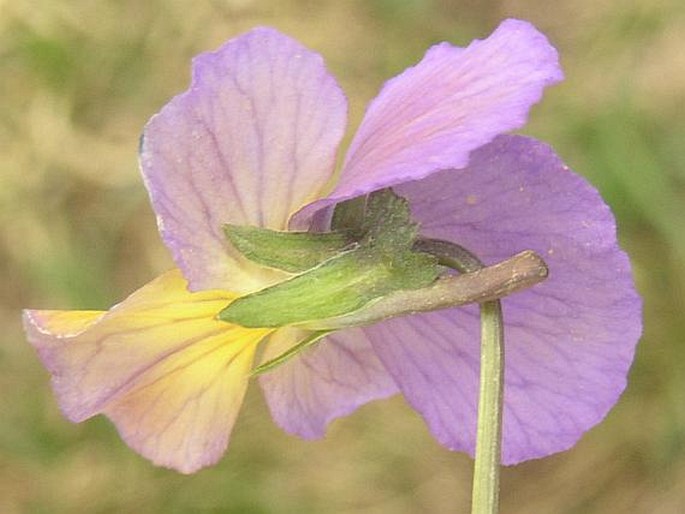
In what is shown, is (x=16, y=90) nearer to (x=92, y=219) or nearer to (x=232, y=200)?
(x=92, y=219)

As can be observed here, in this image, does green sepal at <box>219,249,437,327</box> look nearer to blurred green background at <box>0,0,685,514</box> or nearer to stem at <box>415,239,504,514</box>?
stem at <box>415,239,504,514</box>

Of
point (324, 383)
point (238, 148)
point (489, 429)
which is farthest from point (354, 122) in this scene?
point (489, 429)

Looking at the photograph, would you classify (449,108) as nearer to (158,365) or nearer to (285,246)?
(285,246)

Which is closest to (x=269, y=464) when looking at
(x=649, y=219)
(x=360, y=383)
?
(x=649, y=219)

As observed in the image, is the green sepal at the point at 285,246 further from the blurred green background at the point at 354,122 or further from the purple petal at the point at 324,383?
the blurred green background at the point at 354,122

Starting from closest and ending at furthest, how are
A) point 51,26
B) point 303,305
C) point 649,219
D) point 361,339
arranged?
point 303,305, point 361,339, point 649,219, point 51,26

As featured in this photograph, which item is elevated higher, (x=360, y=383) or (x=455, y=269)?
(x=455, y=269)

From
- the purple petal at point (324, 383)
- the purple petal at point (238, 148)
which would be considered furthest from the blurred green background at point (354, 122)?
the purple petal at point (238, 148)
